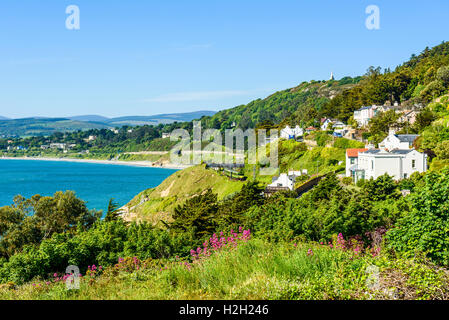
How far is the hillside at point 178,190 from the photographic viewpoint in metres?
46.9

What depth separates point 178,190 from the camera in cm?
5441

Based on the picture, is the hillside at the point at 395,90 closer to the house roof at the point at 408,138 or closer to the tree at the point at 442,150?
the house roof at the point at 408,138

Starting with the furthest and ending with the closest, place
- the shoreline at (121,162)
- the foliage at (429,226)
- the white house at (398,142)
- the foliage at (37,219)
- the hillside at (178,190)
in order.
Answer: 1. the shoreline at (121,162)
2. the hillside at (178,190)
3. the white house at (398,142)
4. the foliage at (37,219)
5. the foliage at (429,226)

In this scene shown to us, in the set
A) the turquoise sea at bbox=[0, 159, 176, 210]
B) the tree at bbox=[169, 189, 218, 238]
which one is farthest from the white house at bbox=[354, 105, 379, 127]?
the tree at bbox=[169, 189, 218, 238]

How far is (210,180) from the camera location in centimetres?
5266

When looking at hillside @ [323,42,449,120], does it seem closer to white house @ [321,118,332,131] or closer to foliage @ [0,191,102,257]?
white house @ [321,118,332,131]

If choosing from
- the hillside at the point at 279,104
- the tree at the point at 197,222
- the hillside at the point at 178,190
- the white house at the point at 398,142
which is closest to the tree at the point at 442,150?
the white house at the point at 398,142

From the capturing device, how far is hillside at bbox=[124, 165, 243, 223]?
154 ft

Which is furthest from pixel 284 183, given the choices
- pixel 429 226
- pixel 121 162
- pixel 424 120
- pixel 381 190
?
pixel 121 162

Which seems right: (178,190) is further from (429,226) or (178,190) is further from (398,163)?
(429,226)

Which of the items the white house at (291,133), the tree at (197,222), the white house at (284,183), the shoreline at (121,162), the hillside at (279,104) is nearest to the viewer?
the tree at (197,222)

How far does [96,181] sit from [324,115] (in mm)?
50875

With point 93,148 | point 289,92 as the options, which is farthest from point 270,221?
point 93,148
